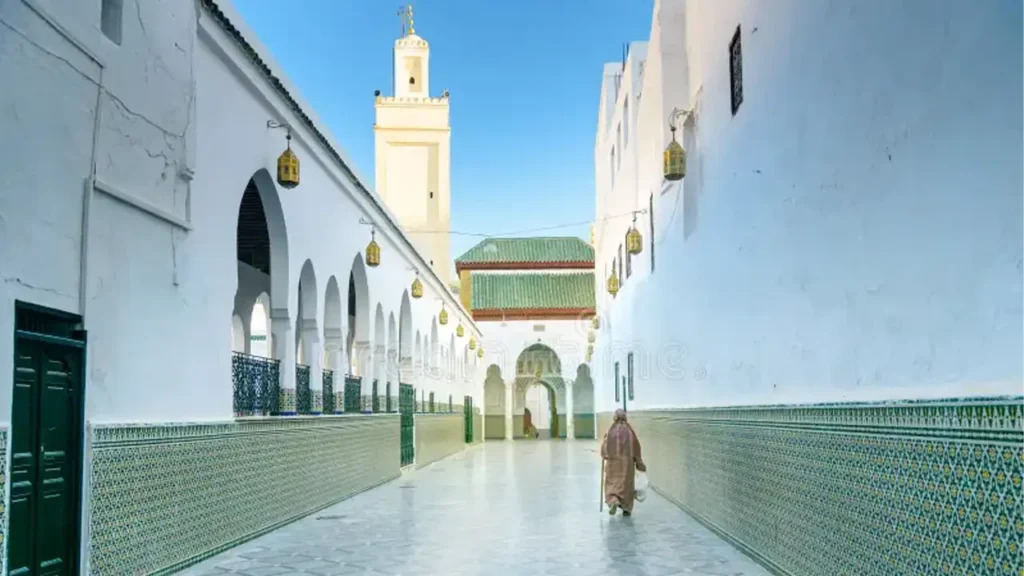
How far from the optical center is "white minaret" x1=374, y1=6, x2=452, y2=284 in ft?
104

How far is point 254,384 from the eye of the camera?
8.09 meters

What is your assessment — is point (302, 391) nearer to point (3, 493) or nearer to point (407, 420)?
point (3, 493)

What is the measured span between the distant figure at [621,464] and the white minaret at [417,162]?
22.3 meters

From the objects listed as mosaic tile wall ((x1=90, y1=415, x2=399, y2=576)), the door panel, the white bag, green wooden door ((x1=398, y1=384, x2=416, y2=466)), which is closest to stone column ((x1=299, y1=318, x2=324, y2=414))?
mosaic tile wall ((x1=90, y1=415, x2=399, y2=576))

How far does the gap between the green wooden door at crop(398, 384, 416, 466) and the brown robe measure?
6657 millimetres

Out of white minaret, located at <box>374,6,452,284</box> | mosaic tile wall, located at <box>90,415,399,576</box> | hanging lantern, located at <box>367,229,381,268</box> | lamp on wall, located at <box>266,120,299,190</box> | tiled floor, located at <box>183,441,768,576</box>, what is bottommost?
tiled floor, located at <box>183,441,768,576</box>

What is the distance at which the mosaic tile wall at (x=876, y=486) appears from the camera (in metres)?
3.17

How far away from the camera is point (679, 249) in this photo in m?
10.2

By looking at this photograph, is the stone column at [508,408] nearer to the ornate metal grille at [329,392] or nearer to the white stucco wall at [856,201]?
the ornate metal grille at [329,392]

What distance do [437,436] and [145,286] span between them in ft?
48.5

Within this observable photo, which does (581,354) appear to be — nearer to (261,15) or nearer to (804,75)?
(261,15)

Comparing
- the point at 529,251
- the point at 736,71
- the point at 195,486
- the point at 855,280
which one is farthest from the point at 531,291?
the point at 855,280

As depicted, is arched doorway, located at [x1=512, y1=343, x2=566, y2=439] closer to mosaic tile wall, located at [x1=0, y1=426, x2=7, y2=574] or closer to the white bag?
the white bag

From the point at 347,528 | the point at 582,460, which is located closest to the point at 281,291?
the point at 347,528
